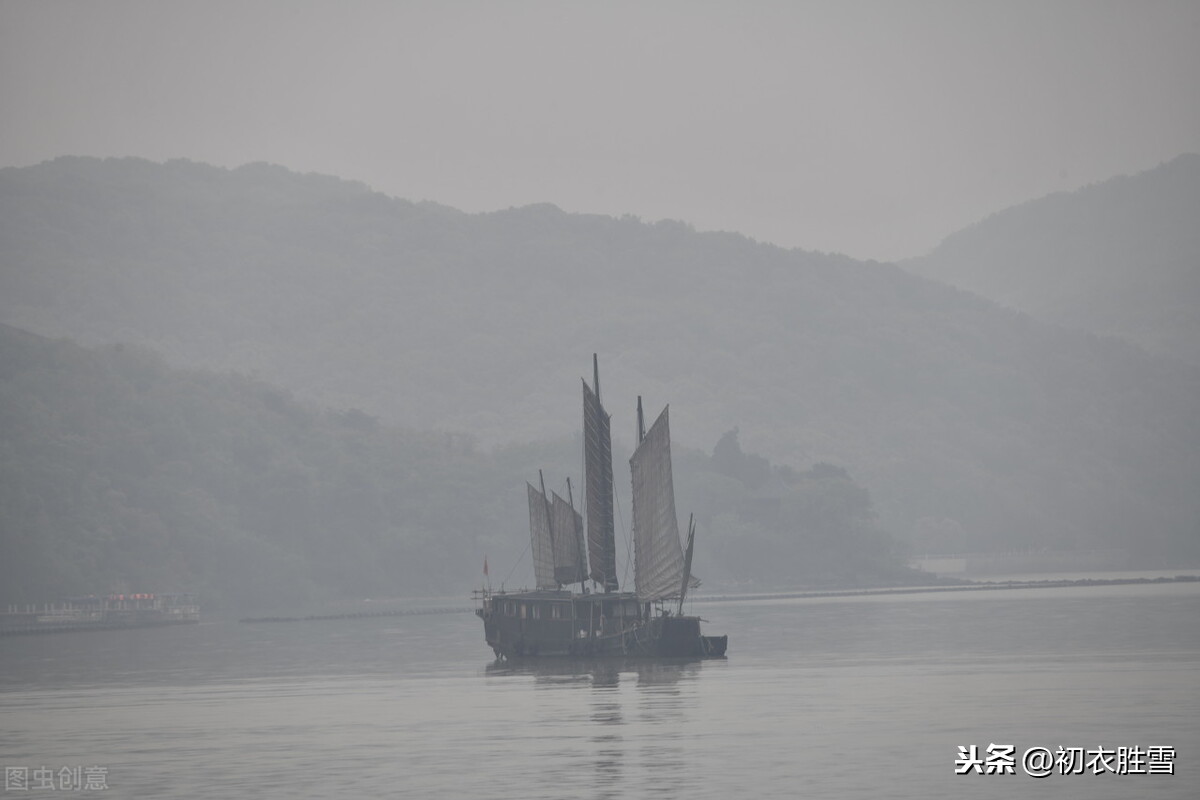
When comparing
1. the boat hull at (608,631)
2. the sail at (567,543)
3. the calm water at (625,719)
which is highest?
the sail at (567,543)

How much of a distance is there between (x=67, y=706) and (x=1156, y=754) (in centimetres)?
5478

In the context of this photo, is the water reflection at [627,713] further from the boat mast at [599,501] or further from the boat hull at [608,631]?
the boat mast at [599,501]

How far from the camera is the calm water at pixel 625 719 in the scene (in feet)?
201

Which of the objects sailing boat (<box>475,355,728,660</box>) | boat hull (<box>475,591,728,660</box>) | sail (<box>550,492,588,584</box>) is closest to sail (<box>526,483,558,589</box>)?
sail (<box>550,492,588,584</box>)

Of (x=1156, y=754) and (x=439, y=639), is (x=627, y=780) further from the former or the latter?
(x=439, y=639)

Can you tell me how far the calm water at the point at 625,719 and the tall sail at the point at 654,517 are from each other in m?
5.85

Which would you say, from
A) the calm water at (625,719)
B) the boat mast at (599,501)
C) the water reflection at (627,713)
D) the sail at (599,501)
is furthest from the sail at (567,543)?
the calm water at (625,719)

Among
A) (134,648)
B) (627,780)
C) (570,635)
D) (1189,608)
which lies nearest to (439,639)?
(134,648)

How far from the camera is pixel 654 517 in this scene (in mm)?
114938

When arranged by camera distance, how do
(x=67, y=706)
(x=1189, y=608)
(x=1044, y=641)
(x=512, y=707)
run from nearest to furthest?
(x=512, y=707) < (x=67, y=706) < (x=1044, y=641) < (x=1189, y=608)

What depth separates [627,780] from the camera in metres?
61.3

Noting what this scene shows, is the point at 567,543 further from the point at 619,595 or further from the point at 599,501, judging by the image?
the point at 619,595

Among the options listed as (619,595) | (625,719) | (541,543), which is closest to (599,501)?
(619,595)

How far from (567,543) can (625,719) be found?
45461 mm
